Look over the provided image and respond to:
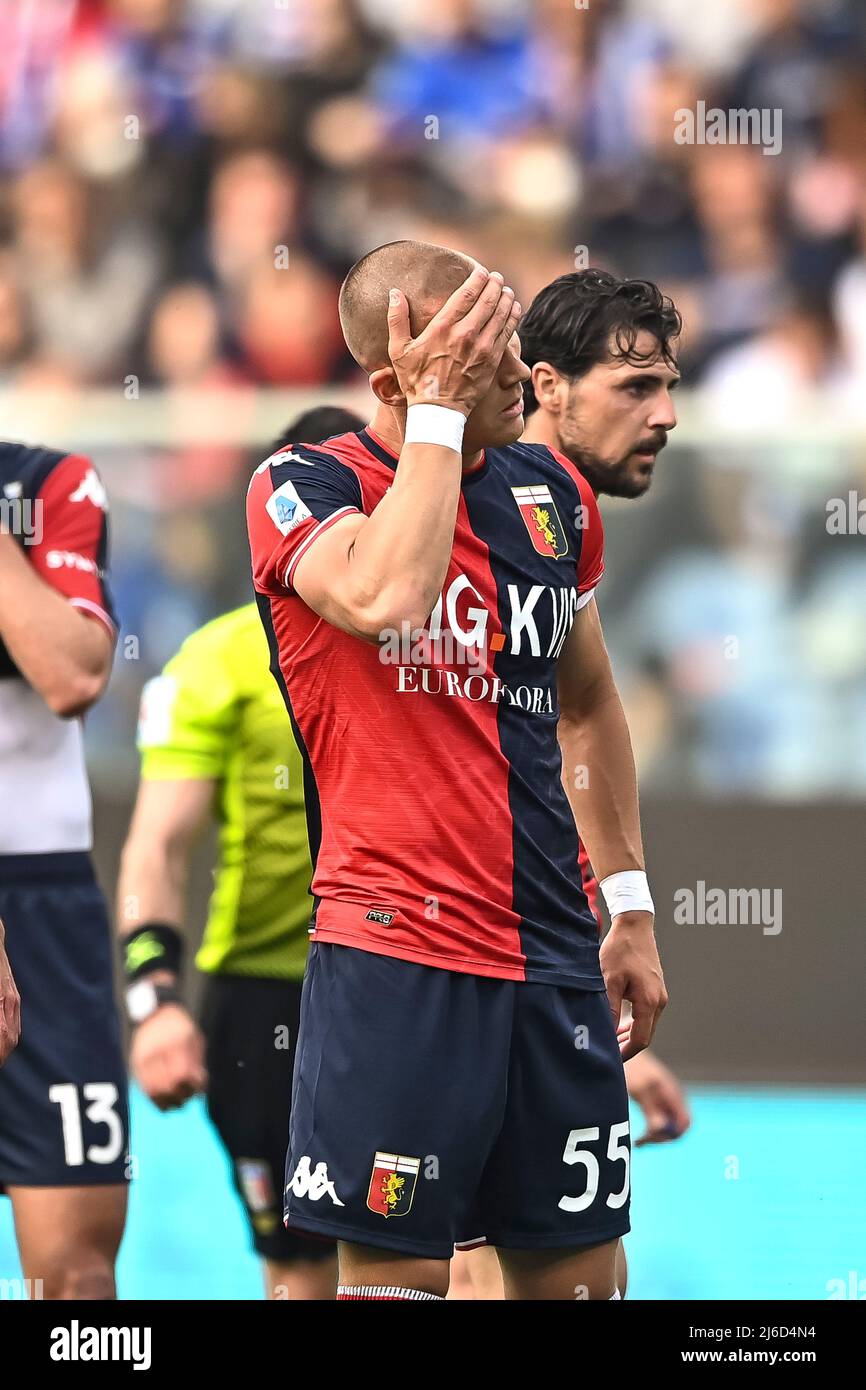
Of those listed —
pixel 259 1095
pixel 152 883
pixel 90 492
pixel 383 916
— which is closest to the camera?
pixel 383 916

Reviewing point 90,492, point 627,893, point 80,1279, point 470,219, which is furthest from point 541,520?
point 470,219

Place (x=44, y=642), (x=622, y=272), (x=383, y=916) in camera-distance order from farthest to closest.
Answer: (x=622, y=272) → (x=44, y=642) → (x=383, y=916)

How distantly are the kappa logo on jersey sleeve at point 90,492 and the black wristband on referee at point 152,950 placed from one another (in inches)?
33.9

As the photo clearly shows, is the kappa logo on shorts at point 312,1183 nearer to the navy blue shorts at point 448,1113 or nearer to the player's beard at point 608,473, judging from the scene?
the navy blue shorts at point 448,1113

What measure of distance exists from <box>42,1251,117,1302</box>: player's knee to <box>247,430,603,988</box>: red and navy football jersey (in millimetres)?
1222

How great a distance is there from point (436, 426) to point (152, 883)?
5.60 ft

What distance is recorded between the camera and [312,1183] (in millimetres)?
2521

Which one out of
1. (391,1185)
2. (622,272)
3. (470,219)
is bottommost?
(391,1185)

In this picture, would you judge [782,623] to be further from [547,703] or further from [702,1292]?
[547,703]

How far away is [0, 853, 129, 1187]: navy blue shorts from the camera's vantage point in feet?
11.6

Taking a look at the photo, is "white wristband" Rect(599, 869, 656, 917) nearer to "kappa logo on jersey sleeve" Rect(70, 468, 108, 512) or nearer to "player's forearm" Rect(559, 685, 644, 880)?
"player's forearm" Rect(559, 685, 644, 880)

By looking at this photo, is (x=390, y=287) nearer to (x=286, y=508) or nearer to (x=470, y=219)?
(x=286, y=508)

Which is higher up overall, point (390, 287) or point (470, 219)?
point (470, 219)
